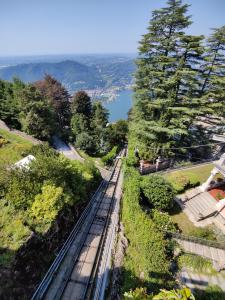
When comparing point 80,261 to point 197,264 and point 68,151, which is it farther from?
point 68,151

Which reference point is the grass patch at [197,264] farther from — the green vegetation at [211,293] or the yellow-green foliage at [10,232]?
the yellow-green foliage at [10,232]

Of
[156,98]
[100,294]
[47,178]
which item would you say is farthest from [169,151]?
[100,294]

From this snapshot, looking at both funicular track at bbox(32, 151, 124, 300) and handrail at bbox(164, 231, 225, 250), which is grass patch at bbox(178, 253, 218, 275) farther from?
funicular track at bbox(32, 151, 124, 300)

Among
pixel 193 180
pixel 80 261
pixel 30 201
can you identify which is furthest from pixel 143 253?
pixel 193 180

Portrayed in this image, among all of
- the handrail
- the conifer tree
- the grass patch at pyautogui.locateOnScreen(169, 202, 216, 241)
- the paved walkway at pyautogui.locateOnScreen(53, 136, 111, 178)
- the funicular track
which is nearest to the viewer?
the funicular track

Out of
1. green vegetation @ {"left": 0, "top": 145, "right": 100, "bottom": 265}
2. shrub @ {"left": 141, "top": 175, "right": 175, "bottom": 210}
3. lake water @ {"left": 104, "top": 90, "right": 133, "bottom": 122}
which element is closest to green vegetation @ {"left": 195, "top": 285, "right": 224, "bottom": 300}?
shrub @ {"left": 141, "top": 175, "right": 175, "bottom": 210}

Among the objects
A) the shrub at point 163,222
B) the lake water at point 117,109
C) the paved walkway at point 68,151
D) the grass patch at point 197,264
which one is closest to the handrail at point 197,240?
the shrub at point 163,222
